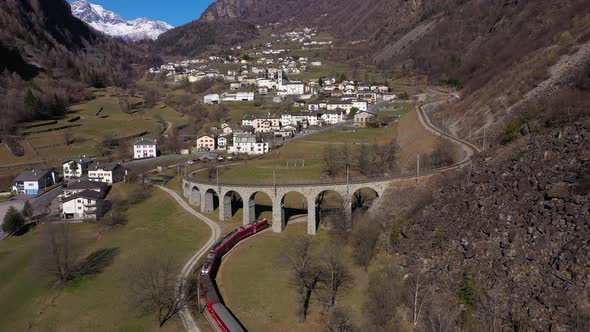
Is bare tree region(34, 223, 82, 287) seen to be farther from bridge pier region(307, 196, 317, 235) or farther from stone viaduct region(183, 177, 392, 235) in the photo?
bridge pier region(307, 196, 317, 235)

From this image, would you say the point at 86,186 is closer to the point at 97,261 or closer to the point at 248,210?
the point at 97,261

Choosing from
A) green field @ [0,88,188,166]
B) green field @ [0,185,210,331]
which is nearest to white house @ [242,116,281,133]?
green field @ [0,88,188,166]

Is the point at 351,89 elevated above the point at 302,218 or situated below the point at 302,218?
above

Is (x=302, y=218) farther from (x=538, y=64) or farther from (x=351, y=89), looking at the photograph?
(x=351, y=89)

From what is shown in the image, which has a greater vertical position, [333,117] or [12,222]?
[333,117]

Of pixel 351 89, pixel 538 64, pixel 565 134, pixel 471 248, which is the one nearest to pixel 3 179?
pixel 471 248

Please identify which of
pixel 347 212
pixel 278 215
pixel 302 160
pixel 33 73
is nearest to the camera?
pixel 347 212

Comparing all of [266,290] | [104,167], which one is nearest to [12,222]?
[104,167]
